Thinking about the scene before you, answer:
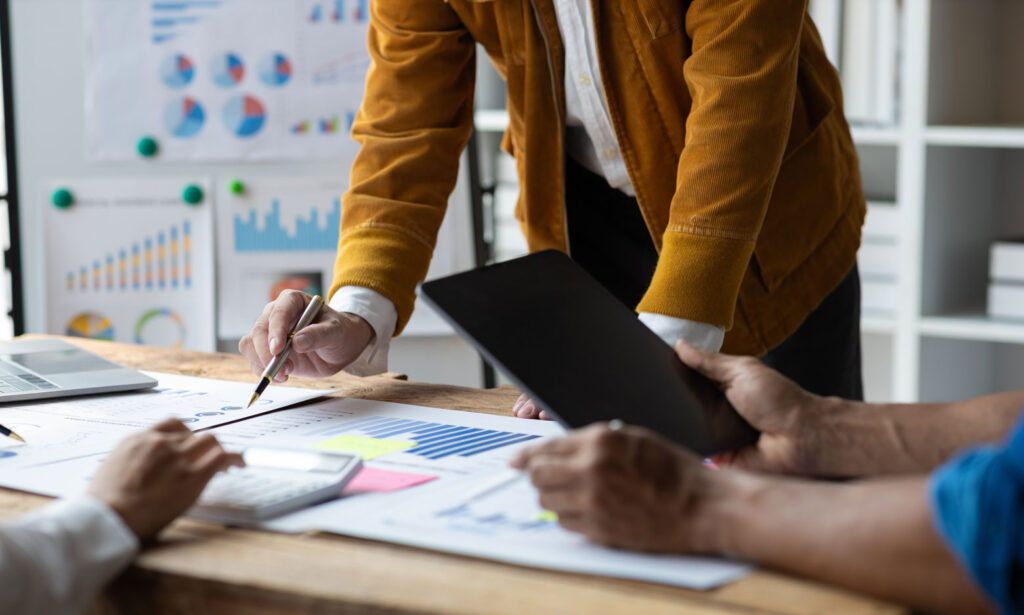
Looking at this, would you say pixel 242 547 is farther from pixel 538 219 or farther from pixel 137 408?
pixel 538 219

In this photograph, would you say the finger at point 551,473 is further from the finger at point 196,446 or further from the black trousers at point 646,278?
the black trousers at point 646,278

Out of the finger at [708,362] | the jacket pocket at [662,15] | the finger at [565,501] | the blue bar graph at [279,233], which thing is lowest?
the finger at [565,501]

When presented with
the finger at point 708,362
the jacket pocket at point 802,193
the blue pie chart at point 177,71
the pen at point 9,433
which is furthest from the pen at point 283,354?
the blue pie chart at point 177,71

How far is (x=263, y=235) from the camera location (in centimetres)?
209

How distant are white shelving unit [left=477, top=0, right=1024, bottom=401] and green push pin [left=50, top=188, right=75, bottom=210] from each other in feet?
3.20

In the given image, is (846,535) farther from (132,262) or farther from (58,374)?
(132,262)

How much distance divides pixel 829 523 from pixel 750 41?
0.63m

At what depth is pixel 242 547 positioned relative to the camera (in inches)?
27.7

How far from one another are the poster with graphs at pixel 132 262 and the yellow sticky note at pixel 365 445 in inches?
46.3

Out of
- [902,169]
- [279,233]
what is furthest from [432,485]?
[902,169]

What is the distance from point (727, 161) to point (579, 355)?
0.33 m

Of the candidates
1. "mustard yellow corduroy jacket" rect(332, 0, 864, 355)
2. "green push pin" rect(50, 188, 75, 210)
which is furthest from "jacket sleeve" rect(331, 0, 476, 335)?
"green push pin" rect(50, 188, 75, 210)

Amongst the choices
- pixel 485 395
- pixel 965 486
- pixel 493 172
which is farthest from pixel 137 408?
pixel 493 172

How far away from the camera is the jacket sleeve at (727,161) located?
109 cm
